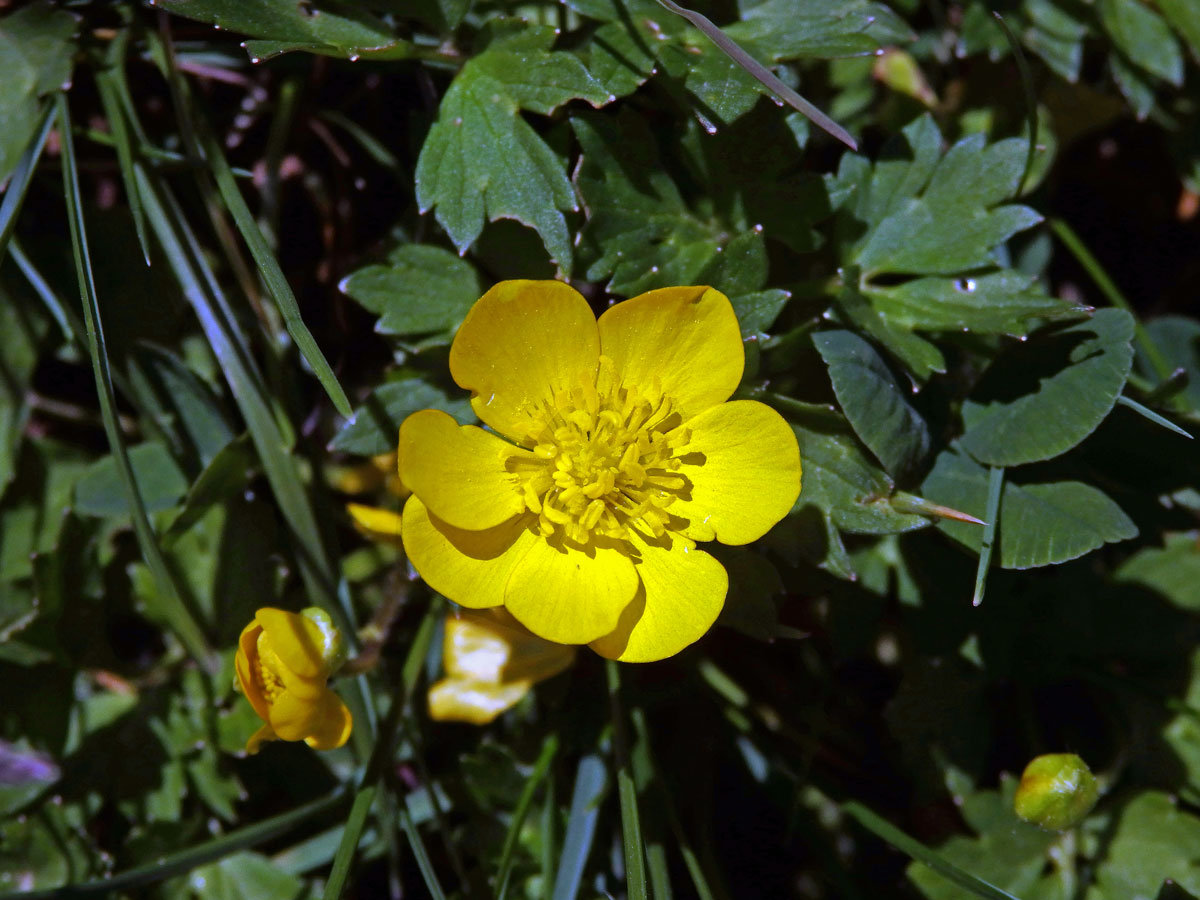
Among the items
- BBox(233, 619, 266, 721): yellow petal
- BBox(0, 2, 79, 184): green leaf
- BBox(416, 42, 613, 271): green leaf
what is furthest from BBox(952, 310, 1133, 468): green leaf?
BBox(0, 2, 79, 184): green leaf

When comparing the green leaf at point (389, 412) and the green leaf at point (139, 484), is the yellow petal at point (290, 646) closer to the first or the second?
the green leaf at point (389, 412)

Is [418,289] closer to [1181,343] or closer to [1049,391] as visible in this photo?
[1049,391]

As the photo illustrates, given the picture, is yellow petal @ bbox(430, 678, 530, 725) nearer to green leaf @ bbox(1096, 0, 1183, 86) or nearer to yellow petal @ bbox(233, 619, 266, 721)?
yellow petal @ bbox(233, 619, 266, 721)

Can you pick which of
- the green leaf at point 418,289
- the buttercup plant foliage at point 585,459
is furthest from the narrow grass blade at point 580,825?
the green leaf at point 418,289

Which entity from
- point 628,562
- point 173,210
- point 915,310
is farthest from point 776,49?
point 173,210

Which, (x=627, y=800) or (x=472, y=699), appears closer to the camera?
(x=627, y=800)

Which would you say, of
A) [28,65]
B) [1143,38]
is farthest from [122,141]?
[1143,38]

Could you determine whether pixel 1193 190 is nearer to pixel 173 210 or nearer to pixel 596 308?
pixel 596 308
